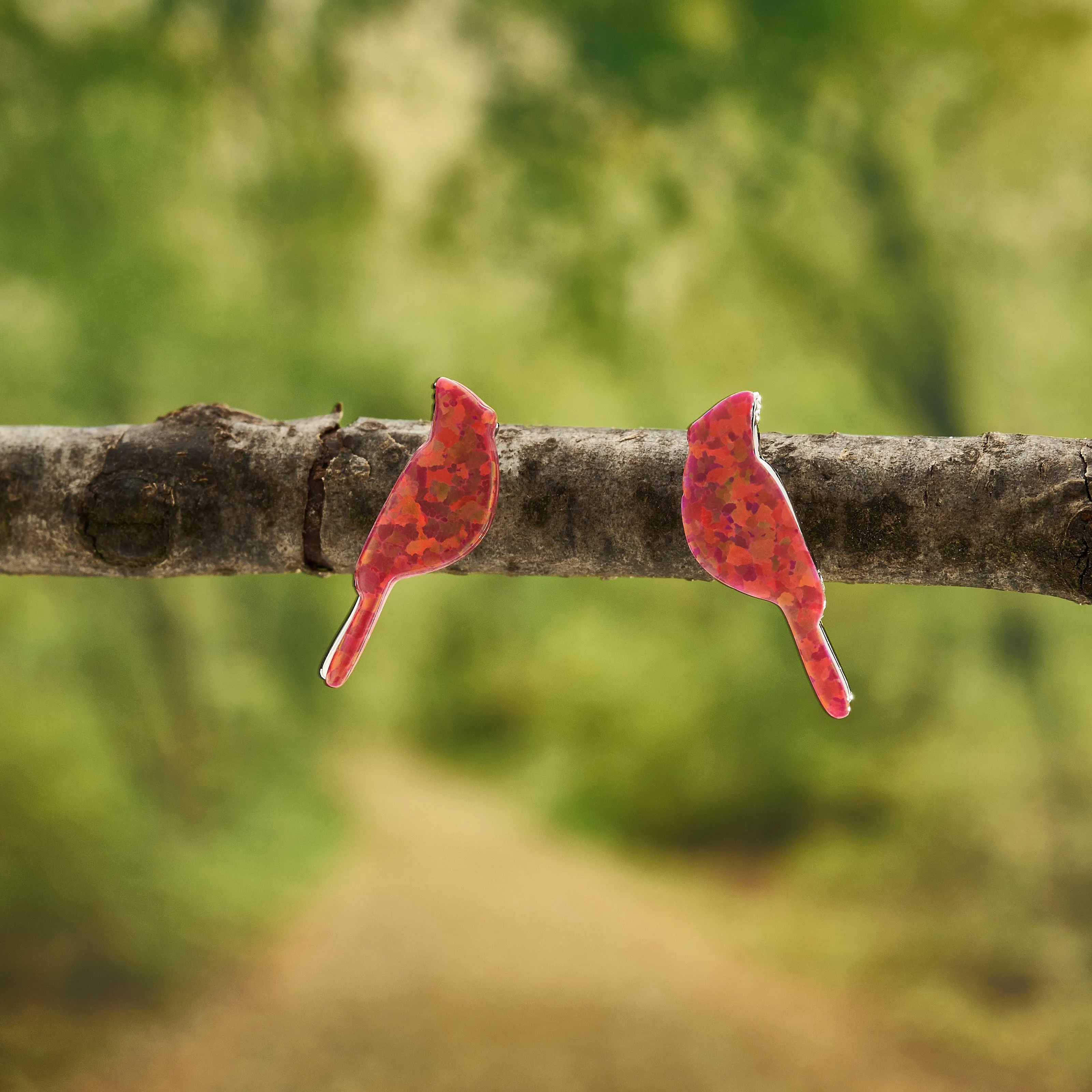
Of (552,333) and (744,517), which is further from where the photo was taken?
(552,333)

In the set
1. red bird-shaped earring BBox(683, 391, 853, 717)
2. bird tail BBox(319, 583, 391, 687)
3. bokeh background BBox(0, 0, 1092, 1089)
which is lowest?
bird tail BBox(319, 583, 391, 687)

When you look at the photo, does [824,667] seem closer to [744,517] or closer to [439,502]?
[744,517]

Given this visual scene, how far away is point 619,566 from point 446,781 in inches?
66.8

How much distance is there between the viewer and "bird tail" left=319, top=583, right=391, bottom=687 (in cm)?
67

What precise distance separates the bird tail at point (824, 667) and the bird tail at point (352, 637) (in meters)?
0.30

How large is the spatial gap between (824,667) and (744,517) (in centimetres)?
12

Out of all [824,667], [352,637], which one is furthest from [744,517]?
[352,637]

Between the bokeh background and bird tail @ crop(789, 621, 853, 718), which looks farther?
the bokeh background

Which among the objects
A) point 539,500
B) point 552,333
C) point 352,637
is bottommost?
point 352,637

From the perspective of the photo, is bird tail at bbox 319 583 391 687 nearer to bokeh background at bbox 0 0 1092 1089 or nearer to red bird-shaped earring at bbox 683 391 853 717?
red bird-shaped earring at bbox 683 391 853 717

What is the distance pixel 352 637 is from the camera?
0.68 metres

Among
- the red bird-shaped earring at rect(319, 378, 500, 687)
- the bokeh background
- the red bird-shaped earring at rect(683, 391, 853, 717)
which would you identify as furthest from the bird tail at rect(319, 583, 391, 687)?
the bokeh background

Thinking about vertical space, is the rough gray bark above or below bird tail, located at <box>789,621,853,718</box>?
above

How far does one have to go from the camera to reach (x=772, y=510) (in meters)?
0.63
